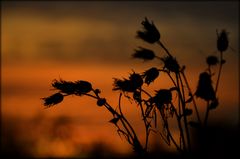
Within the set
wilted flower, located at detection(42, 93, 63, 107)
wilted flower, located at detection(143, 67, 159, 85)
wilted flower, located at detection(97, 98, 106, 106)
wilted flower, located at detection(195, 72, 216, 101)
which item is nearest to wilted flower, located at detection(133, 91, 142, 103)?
wilted flower, located at detection(143, 67, 159, 85)

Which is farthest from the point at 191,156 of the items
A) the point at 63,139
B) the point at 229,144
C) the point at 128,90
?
the point at 229,144

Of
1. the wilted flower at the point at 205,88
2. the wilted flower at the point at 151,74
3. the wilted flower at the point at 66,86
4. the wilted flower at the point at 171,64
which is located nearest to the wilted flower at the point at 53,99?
the wilted flower at the point at 66,86

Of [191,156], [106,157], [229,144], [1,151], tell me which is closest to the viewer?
[191,156]

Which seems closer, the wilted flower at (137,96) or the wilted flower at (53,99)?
the wilted flower at (137,96)

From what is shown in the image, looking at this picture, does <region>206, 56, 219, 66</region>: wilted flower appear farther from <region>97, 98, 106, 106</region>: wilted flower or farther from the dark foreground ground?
<region>97, 98, 106, 106</region>: wilted flower

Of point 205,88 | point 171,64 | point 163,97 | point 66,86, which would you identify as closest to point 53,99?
point 66,86

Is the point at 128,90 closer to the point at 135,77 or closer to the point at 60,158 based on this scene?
the point at 135,77

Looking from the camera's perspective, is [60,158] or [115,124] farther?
[60,158]

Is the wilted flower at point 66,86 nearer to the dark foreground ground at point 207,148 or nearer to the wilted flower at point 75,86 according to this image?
the wilted flower at point 75,86
